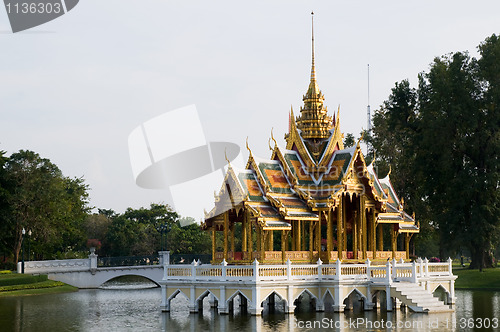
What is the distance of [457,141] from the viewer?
173ft

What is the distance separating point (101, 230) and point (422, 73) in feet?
144

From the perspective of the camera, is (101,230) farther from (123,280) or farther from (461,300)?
(461,300)

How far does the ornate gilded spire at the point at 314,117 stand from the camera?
3678cm

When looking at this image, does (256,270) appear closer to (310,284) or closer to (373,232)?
(310,284)

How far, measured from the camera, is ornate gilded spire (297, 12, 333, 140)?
121 feet

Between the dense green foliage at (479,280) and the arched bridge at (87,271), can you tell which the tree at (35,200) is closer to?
the arched bridge at (87,271)

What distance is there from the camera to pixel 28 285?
166 feet

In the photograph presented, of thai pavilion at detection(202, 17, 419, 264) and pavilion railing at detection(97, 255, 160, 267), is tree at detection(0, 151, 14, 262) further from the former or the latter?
thai pavilion at detection(202, 17, 419, 264)

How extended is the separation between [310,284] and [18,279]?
25.1 metres

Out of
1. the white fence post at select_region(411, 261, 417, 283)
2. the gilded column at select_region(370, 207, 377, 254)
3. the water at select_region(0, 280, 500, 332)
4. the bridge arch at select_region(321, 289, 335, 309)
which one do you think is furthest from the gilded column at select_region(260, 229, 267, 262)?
the gilded column at select_region(370, 207, 377, 254)

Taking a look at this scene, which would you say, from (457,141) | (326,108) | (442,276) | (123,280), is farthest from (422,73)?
(123,280)

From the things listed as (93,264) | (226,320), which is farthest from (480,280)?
(93,264)

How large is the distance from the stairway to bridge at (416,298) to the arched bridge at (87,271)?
1179 inches

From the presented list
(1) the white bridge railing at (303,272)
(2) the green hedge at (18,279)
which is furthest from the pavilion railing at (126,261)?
(1) the white bridge railing at (303,272)
